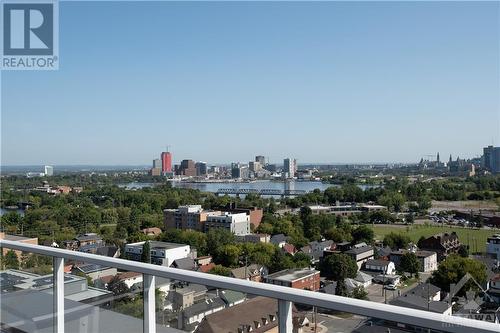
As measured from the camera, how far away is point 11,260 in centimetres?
90

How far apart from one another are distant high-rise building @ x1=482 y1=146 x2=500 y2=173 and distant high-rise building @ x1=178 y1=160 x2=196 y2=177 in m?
32.0

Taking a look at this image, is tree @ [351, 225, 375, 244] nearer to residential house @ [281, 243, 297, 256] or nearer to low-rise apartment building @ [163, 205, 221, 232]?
residential house @ [281, 243, 297, 256]

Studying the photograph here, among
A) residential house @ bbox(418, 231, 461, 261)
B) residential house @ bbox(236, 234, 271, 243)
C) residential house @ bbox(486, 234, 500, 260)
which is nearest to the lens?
residential house @ bbox(486, 234, 500, 260)

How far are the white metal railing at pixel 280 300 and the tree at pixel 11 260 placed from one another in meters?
0.12

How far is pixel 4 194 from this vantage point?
62.4ft

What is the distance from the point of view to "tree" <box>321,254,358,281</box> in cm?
806

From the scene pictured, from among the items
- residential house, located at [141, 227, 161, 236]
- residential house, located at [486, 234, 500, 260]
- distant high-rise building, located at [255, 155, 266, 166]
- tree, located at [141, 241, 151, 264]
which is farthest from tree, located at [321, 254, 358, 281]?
distant high-rise building, located at [255, 155, 266, 166]

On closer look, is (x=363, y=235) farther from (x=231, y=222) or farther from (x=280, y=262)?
(x=280, y=262)

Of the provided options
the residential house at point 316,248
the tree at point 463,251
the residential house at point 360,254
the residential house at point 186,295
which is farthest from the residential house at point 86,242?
the residential house at point 186,295

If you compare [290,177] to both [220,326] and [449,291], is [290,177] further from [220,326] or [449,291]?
[220,326]

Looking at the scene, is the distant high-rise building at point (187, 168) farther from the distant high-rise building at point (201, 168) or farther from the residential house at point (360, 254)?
the residential house at point (360, 254)

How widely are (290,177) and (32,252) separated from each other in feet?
167

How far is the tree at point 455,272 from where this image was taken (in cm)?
727

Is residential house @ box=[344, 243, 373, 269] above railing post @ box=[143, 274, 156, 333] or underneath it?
underneath
